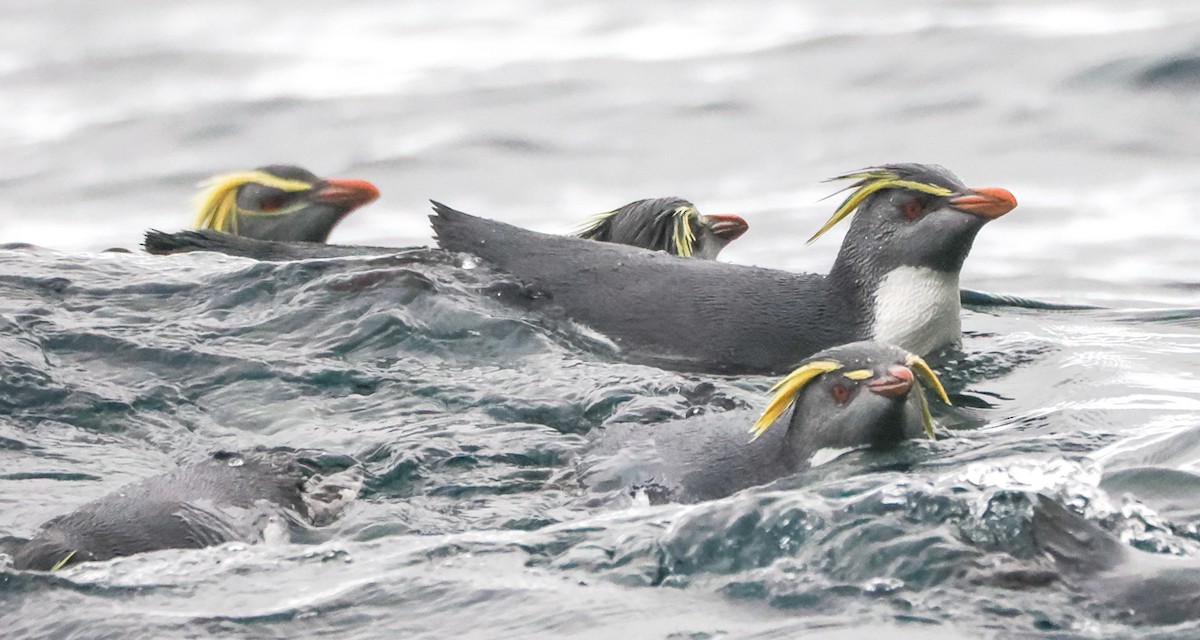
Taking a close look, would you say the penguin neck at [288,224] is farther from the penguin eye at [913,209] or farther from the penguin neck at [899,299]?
the penguin eye at [913,209]

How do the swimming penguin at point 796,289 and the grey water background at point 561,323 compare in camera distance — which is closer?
the grey water background at point 561,323

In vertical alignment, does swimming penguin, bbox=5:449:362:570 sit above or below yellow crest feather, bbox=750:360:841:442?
below

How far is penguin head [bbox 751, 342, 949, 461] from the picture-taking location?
5781 mm

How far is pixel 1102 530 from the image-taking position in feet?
15.9

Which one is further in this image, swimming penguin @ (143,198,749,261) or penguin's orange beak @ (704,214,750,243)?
penguin's orange beak @ (704,214,750,243)

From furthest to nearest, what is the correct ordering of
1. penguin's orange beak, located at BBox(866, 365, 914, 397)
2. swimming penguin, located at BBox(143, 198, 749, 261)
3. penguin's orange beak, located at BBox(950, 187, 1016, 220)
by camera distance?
swimming penguin, located at BBox(143, 198, 749, 261)
penguin's orange beak, located at BBox(950, 187, 1016, 220)
penguin's orange beak, located at BBox(866, 365, 914, 397)

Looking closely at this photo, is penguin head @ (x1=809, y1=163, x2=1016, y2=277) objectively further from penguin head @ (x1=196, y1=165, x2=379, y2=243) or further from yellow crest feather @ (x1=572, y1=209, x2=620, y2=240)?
penguin head @ (x1=196, y1=165, x2=379, y2=243)

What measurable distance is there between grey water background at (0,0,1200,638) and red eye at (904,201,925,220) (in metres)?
0.66

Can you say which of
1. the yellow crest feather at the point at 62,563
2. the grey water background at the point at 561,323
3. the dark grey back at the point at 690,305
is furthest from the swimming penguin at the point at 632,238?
the yellow crest feather at the point at 62,563

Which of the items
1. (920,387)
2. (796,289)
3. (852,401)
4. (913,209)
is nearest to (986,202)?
(913,209)

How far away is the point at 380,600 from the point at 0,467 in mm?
1903

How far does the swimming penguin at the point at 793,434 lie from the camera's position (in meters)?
5.75

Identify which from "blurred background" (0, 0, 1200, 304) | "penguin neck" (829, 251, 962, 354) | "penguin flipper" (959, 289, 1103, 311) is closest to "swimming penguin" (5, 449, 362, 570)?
"penguin neck" (829, 251, 962, 354)

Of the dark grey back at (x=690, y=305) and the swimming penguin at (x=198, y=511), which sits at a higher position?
the dark grey back at (x=690, y=305)
